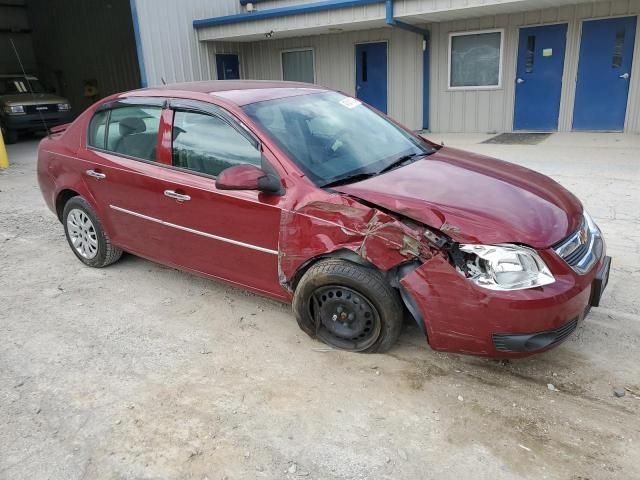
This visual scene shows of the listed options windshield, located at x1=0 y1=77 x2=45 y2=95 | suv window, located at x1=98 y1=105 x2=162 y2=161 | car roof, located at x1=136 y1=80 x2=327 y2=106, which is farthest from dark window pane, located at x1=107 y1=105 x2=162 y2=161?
windshield, located at x1=0 y1=77 x2=45 y2=95

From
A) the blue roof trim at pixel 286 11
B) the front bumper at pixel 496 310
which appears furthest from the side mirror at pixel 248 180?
the blue roof trim at pixel 286 11

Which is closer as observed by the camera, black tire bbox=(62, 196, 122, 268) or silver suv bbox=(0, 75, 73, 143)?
black tire bbox=(62, 196, 122, 268)

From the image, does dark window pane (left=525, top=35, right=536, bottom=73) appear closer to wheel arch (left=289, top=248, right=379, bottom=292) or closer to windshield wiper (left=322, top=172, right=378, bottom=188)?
windshield wiper (left=322, top=172, right=378, bottom=188)

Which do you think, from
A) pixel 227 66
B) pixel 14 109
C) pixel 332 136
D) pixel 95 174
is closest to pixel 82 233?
pixel 95 174

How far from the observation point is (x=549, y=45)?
10.9 metres

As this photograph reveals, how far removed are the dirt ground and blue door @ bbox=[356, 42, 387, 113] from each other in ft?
32.5

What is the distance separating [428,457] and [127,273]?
332 centimetres

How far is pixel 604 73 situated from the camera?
34.7 ft

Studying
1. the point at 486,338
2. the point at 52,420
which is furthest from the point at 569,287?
the point at 52,420

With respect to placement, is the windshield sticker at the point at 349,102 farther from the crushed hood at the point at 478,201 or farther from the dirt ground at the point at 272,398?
the dirt ground at the point at 272,398

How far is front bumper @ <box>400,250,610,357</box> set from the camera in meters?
2.65

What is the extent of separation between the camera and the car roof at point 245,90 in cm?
370

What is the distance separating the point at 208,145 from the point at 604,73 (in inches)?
389

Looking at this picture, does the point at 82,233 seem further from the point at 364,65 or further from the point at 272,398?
→ the point at 364,65
